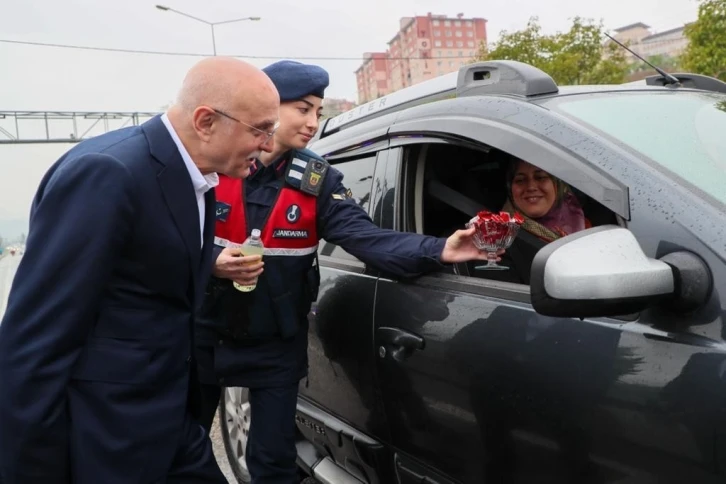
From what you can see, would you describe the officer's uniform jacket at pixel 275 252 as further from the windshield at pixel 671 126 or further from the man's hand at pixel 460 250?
the windshield at pixel 671 126

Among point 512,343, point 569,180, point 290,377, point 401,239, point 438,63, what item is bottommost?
point 290,377

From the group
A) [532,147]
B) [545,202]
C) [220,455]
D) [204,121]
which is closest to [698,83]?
[545,202]

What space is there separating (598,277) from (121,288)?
1034 mm

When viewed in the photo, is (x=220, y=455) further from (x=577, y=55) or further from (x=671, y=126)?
(x=577, y=55)

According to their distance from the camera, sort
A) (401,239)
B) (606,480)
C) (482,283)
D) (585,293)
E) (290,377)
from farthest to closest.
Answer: (290,377), (401,239), (482,283), (606,480), (585,293)

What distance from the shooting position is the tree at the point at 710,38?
37.8 ft

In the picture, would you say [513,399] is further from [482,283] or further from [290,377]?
[290,377]

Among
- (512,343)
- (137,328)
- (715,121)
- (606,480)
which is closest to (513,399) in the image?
(512,343)

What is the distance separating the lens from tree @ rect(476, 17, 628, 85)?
19281 millimetres

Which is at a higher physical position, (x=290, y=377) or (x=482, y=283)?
(x=482, y=283)

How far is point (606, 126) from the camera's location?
1599mm

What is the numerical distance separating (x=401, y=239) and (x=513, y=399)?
2.18 feet

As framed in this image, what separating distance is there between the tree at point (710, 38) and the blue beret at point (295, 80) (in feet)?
38.6

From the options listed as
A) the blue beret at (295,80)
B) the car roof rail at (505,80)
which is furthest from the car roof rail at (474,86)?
the blue beret at (295,80)
